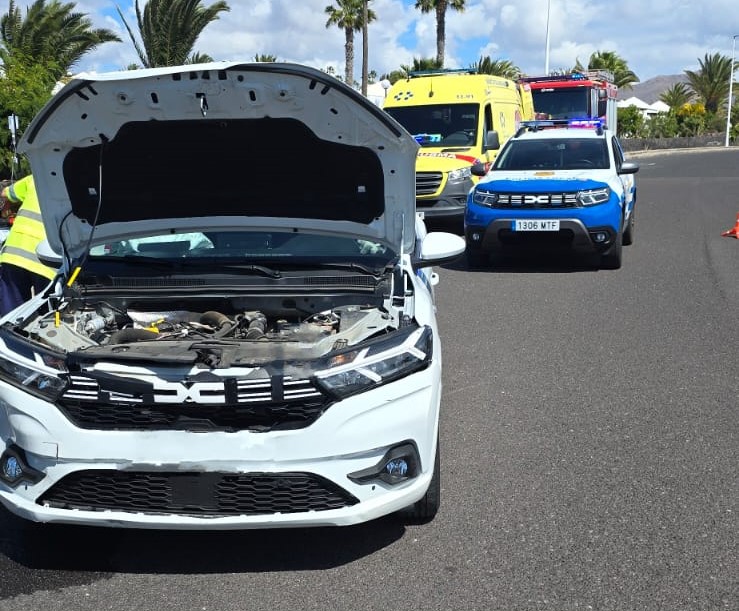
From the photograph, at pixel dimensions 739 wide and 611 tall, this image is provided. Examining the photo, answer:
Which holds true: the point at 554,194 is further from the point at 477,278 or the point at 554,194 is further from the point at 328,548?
the point at 328,548

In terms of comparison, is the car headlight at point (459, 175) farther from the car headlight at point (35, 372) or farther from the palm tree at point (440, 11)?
the palm tree at point (440, 11)

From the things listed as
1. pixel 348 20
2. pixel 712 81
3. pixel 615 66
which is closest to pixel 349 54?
pixel 348 20

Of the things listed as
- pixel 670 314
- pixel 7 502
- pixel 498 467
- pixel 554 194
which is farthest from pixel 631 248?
pixel 7 502

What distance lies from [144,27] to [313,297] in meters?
18.8

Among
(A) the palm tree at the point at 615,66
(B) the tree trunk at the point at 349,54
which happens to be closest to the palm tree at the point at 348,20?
(B) the tree trunk at the point at 349,54

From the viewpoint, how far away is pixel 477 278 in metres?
10.4

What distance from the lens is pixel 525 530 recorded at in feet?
13.0

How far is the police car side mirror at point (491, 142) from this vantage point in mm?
14205

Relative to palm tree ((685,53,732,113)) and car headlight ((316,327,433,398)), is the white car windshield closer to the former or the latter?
car headlight ((316,327,433,398))

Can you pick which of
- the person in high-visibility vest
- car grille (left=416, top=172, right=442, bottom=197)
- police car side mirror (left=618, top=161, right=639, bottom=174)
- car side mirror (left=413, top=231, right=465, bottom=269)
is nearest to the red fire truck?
car grille (left=416, top=172, right=442, bottom=197)

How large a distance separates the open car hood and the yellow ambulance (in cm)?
895

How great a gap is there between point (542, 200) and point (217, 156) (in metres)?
6.51

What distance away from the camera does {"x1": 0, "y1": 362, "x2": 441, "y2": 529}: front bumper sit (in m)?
3.36

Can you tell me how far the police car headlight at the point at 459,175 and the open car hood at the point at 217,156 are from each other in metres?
8.93
